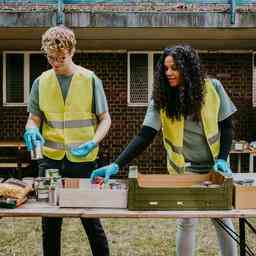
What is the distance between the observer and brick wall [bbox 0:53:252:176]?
1155 cm

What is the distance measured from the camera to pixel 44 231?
3.71 meters

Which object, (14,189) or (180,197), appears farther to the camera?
(14,189)

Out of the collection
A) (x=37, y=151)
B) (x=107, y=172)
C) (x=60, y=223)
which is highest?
(x=37, y=151)

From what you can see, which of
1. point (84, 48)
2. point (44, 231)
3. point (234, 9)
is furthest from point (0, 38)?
point (44, 231)

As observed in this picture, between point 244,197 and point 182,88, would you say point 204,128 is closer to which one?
point 182,88

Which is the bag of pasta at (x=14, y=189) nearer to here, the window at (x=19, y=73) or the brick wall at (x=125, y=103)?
the brick wall at (x=125, y=103)

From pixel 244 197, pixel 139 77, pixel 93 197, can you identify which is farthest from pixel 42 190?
pixel 139 77

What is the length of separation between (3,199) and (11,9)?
6915 mm

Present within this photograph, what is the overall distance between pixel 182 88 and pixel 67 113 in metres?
0.81

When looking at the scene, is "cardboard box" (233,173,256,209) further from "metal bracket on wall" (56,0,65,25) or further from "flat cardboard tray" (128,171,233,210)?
"metal bracket on wall" (56,0,65,25)

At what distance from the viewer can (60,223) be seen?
3.70 m

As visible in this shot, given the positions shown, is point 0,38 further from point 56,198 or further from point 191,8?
point 56,198

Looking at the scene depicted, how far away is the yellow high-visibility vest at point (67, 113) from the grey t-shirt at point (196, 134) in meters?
0.44

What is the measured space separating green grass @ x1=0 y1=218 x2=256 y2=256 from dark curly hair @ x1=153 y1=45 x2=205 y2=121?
2.37 m
